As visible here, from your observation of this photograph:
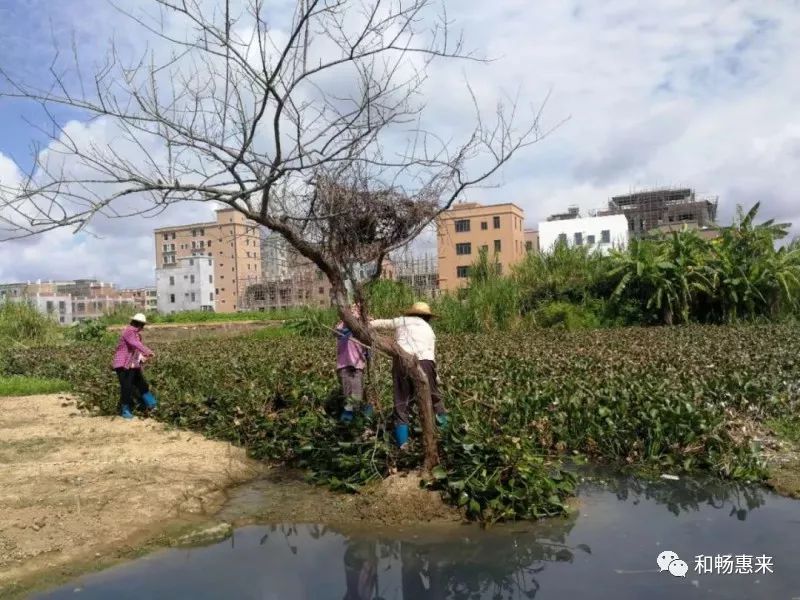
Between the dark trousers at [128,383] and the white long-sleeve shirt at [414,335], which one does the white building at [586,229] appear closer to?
the dark trousers at [128,383]

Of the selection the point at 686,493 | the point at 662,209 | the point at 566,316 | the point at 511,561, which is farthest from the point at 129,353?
the point at 662,209

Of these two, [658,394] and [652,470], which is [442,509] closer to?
[652,470]

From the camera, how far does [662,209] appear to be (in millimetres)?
72062

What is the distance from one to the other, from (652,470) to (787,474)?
1.05 m

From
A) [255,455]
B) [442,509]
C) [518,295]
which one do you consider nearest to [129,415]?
[255,455]

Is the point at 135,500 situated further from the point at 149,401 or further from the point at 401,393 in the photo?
the point at 149,401

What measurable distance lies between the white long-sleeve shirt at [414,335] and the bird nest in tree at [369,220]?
816mm

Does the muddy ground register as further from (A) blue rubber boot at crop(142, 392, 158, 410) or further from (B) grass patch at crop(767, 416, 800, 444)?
(B) grass patch at crop(767, 416, 800, 444)

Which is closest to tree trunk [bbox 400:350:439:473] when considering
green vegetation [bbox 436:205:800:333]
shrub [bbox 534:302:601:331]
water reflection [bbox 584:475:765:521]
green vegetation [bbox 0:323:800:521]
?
green vegetation [bbox 0:323:800:521]

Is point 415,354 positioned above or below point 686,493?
above

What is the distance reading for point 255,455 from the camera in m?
7.31

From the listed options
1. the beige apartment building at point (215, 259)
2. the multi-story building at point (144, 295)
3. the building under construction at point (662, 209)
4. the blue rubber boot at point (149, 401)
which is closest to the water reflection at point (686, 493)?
the blue rubber boot at point (149, 401)

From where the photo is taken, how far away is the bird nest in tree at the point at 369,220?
534cm

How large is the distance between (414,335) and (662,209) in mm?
71821
